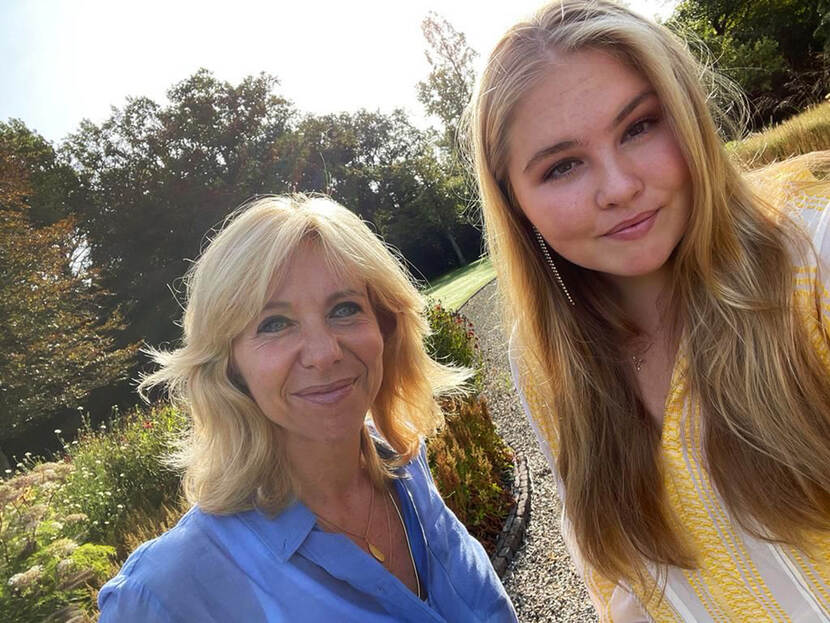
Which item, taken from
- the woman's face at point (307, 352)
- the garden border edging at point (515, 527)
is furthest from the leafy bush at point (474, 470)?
the woman's face at point (307, 352)

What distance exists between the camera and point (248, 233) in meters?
1.99

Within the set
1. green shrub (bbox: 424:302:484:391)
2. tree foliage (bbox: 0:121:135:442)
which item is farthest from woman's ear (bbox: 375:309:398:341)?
tree foliage (bbox: 0:121:135:442)

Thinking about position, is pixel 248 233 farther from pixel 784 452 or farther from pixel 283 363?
pixel 784 452

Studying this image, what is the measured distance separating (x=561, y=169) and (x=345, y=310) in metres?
0.97

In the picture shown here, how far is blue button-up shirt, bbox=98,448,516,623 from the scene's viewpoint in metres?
1.60

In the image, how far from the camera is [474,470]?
5230 mm

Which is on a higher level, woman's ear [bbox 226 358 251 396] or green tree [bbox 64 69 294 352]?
green tree [bbox 64 69 294 352]

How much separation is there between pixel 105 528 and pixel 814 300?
701 centimetres

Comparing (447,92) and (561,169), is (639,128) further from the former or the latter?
(447,92)

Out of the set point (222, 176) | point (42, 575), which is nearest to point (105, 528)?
point (42, 575)

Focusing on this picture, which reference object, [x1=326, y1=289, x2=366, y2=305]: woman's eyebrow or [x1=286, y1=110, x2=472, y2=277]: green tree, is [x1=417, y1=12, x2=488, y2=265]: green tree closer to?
[x1=286, y1=110, x2=472, y2=277]: green tree

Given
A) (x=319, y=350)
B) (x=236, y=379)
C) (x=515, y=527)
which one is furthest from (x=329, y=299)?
(x=515, y=527)

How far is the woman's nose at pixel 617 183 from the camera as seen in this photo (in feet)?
4.63

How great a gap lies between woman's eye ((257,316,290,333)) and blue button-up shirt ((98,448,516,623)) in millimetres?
621
